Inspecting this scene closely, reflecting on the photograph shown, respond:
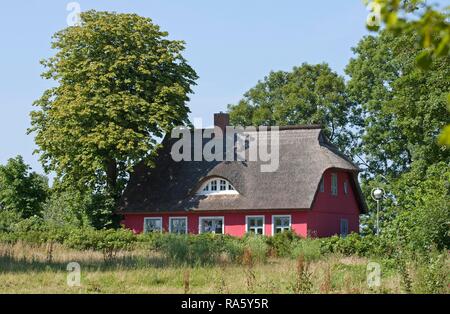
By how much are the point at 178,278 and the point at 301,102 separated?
45233 mm

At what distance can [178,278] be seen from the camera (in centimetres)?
2247

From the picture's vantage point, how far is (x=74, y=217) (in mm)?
54031

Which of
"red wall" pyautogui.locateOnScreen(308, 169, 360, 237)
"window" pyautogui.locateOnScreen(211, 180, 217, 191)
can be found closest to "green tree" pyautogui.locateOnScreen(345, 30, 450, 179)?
"red wall" pyautogui.locateOnScreen(308, 169, 360, 237)

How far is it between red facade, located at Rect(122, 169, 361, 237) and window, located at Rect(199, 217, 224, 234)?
203 millimetres

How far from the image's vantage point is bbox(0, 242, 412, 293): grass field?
19.5 meters

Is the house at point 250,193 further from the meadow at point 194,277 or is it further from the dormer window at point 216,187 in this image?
the meadow at point 194,277

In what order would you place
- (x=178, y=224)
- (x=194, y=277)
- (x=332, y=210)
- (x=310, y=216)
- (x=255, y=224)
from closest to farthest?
(x=194, y=277), (x=310, y=216), (x=255, y=224), (x=178, y=224), (x=332, y=210)

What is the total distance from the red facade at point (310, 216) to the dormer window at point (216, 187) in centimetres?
144

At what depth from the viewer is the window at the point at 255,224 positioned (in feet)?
170

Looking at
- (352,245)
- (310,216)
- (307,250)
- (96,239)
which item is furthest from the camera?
(310,216)

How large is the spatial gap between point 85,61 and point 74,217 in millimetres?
9089

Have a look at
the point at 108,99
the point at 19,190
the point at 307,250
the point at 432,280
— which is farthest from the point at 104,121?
the point at 432,280

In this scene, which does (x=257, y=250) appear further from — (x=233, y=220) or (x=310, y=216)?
(x=233, y=220)
